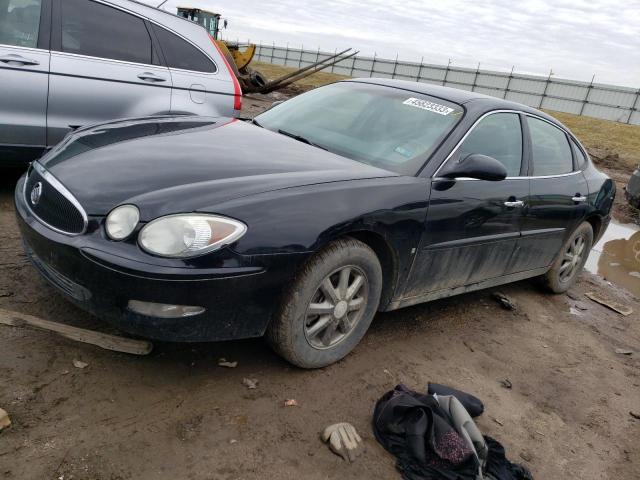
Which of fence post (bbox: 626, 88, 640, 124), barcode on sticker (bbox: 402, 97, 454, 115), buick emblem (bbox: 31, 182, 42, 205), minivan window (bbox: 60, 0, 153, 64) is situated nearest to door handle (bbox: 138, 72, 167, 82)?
minivan window (bbox: 60, 0, 153, 64)

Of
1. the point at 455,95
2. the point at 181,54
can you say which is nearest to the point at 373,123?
the point at 455,95

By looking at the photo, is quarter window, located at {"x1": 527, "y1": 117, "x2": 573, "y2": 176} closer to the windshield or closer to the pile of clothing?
the windshield

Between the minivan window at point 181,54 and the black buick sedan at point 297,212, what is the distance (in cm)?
135

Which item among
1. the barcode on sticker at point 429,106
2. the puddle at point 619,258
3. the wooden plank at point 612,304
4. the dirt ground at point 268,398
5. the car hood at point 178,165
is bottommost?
the puddle at point 619,258

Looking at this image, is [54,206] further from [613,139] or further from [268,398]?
[613,139]

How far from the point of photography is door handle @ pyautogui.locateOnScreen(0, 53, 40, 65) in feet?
12.9

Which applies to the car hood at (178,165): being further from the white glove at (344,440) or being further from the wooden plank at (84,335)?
the white glove at (344,440)

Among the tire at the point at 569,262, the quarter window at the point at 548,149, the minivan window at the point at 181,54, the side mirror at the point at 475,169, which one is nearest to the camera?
the side mirror at the point at 475,169

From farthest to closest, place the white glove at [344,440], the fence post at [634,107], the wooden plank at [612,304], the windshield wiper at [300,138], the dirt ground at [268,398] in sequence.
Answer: the fence post at [634,107], the wooden plank at [612,304], the windshield wiper at [300,138], the white glove at [344,440], the dirt ground at [268,398]

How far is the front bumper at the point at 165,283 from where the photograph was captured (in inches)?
88.4

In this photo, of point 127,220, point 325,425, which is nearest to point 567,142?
point 325,425

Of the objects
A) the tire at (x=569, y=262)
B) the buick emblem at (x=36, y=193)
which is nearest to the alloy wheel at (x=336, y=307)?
the buick emblem at (x=36, y=193)

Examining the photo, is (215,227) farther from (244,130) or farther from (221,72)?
(221,72)

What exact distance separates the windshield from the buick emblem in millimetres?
1568
